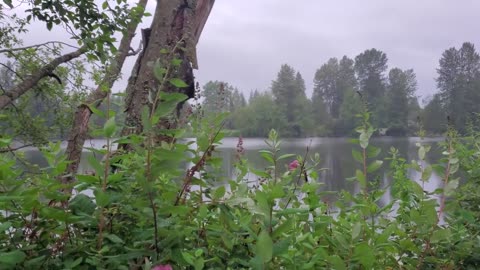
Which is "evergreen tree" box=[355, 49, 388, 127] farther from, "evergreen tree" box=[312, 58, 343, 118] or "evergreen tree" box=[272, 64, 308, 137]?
"evergreen tree" box=[272, 64, 308, 137]

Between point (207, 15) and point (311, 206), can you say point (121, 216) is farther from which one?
point (207, 15)

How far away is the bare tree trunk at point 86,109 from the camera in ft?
3.50

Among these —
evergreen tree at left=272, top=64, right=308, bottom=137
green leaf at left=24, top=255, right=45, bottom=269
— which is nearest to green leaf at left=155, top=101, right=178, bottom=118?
green leaf at left=24, top=255, right=45, bottom=269

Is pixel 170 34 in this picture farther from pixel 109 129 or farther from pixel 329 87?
pixel 329 87

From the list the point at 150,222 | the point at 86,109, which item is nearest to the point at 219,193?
the point at 150,222

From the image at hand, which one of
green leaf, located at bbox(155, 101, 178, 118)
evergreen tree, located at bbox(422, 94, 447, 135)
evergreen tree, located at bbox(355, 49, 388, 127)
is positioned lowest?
green leaf, located at bbox(155, 101, 178, 118)

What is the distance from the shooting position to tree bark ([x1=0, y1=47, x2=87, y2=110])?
196 inches

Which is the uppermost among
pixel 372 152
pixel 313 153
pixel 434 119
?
pixel 434 119

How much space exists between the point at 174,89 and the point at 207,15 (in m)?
1.52

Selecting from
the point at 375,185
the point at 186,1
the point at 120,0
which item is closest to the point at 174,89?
the point at 186,1

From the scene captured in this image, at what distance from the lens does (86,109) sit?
12.3 ft

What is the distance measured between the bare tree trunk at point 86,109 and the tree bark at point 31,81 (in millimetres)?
605

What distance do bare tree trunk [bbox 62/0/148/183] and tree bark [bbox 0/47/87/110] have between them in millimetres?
605

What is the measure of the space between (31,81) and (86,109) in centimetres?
226
